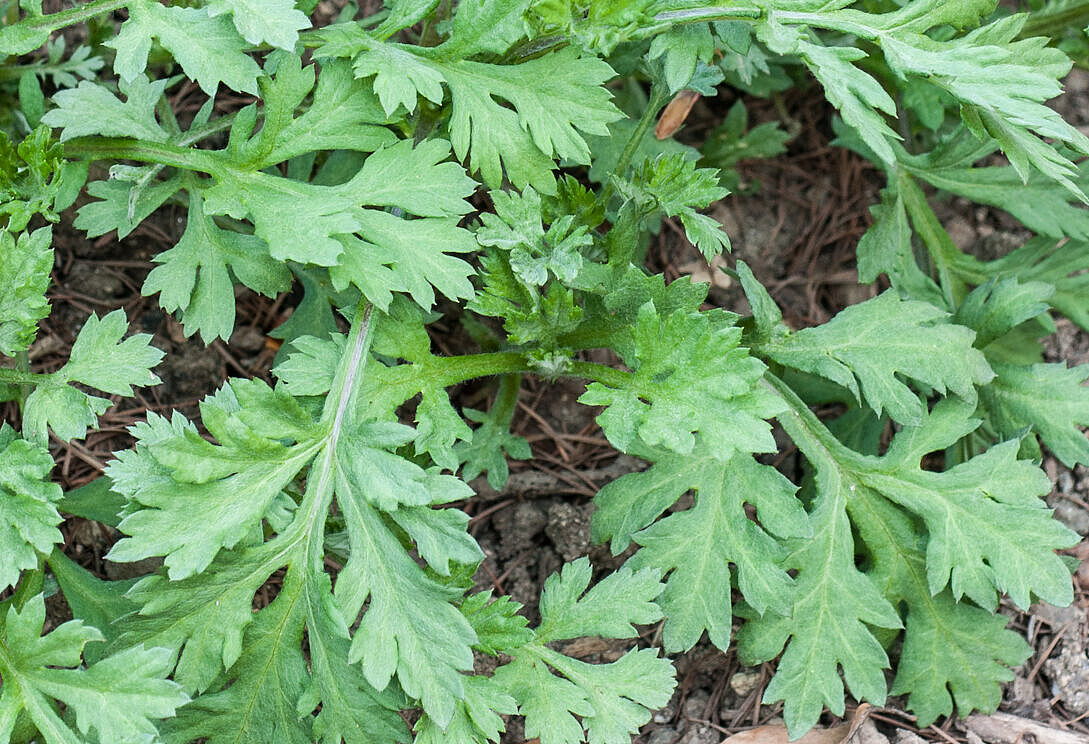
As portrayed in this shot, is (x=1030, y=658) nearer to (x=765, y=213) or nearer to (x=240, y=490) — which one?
(x=765, y=213)

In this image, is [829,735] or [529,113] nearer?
[529,113]

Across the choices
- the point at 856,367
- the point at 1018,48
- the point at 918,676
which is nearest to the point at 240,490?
the point at 856,367

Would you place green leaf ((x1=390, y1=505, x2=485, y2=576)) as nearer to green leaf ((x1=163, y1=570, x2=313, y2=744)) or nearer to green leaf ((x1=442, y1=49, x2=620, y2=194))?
green leaf ((x1=163, y1=570, x2=313, y2=744))

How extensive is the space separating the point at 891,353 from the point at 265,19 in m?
1.58

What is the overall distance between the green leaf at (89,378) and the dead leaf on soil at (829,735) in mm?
1662

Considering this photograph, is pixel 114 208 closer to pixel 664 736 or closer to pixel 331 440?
pixel 331 440

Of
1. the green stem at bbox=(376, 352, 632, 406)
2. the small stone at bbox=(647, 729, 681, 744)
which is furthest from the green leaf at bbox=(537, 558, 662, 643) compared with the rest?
the small stone at bbox=(647, 729, 681, 744)

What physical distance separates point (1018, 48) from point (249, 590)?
6.61ft

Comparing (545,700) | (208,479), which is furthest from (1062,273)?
(208,479)

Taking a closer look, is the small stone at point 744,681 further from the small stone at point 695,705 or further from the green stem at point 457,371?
the green stem at point 457,371

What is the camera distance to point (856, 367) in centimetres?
229

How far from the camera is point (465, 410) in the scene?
97.7 inches

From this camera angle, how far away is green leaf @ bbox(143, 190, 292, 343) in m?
2.21

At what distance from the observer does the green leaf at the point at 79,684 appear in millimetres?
1784
